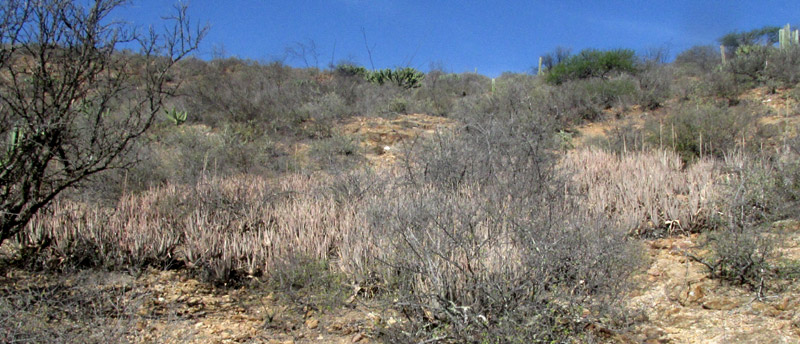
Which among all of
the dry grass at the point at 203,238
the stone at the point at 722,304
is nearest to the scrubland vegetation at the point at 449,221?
the dry grass at the point at 203,238

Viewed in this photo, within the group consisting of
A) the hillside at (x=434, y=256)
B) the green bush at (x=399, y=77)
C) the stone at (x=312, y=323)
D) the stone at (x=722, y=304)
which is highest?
the green bush at (x=399, y=77)

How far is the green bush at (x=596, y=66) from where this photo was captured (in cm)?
1966

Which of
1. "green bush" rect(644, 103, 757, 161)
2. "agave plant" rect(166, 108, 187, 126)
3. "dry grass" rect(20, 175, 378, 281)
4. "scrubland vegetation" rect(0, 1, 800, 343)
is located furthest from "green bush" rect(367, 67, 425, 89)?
"dry grass" rect(20, 175, 378, 281)

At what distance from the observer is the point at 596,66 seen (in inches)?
791

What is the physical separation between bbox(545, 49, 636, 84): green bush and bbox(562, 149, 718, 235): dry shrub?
13760 mm

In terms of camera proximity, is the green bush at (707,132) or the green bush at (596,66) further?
the green bush at (596,66)

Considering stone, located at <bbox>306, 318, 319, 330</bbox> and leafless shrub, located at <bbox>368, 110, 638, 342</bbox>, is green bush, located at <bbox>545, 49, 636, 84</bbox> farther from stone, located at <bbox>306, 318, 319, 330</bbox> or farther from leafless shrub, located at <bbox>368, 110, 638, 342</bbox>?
stone, located at <bbox>306, 318, 319, 330</bbox>

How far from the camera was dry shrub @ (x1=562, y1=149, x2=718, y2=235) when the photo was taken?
194 inches

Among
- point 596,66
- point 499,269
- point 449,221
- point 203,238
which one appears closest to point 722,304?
point 499,269

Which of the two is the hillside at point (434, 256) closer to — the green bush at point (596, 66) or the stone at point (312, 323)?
the stone at point (312, 323)

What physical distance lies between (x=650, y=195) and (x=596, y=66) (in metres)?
16.4

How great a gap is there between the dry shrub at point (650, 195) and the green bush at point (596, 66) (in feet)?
45.1

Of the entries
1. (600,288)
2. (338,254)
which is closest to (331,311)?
(338,254)

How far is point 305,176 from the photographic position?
720 cm
